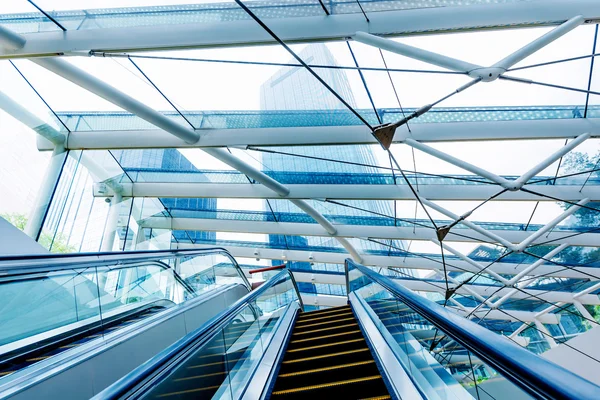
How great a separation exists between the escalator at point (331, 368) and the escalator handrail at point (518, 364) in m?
1.28

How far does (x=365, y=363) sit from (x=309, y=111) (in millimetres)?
5154

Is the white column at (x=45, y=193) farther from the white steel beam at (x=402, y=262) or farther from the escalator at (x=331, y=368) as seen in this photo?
the white steel beam at (x=402, y=262)

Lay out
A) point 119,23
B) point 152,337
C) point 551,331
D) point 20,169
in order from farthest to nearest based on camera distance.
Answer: point 551,331, point 20,169, point 119,23, point 152,337

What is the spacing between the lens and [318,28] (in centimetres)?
469

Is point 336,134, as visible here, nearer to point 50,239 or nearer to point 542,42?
point 542,42

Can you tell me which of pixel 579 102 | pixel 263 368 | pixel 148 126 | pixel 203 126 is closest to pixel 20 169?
pixel 148 126

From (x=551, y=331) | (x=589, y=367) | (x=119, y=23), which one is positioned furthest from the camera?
(x=551, y=331)

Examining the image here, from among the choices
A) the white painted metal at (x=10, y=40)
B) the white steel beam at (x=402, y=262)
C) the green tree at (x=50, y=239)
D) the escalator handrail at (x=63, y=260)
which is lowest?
the escalator handrail at (x=63, y=260)

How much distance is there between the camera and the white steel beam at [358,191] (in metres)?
8.88

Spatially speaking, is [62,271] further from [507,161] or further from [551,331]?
[551,331]

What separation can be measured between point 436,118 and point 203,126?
4814mm

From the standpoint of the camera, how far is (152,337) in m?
3.90

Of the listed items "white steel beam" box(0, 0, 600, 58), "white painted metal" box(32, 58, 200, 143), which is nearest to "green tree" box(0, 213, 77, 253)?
"white painted metal" box(32, 58, 200, 143)

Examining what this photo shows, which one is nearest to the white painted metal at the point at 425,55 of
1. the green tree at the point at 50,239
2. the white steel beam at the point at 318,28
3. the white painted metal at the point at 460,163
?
the white steel beam at the point at 318,28
